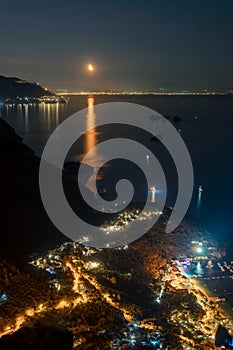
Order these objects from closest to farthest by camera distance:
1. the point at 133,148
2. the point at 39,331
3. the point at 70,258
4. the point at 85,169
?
the point at 39,331, the point at 70,258, the point at 85,169, the point at 133,148

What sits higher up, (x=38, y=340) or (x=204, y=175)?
(x=38, y=340)

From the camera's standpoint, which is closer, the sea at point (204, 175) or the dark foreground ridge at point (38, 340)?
the dark foreground ridge at point (38, 340)

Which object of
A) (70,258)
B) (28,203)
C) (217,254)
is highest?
(28,203)

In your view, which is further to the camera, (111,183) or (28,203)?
(111,183)

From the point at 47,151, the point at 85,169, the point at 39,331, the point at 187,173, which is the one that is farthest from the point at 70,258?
the point at 47,151

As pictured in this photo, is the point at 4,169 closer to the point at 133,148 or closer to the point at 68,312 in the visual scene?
the point at 68,312

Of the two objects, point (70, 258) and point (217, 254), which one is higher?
point (70, 258)

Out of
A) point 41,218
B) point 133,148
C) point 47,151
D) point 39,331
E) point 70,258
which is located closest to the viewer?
point 39,331

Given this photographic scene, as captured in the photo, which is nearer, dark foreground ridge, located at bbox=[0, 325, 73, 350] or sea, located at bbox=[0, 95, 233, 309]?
dark foreground ridge, located at bbox=[0, 325, 73, 350]

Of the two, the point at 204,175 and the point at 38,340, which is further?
the point at 204,175
